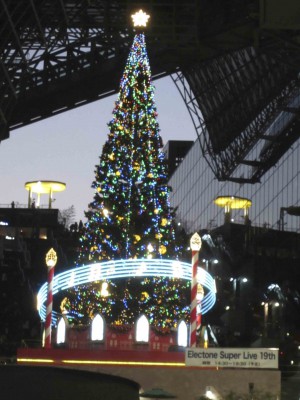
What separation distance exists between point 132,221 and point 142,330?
365 inches

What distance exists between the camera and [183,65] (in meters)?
57.6

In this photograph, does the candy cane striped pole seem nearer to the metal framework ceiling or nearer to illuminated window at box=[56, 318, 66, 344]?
illuminated window at box=[56, 318, 66, 344]

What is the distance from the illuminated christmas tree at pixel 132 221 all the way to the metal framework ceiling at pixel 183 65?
493 centimetres

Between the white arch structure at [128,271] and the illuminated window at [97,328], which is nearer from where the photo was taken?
the illuminated window at [97,328]

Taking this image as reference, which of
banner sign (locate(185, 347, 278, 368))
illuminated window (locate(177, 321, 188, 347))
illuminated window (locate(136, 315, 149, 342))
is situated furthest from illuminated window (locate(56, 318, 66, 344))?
banner sign (locate(185, 347, 278, 368))

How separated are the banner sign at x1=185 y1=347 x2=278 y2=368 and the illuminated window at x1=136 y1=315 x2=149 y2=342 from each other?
220 inches

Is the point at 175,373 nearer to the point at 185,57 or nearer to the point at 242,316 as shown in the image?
the point at 185,57

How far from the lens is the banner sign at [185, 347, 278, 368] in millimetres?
17203

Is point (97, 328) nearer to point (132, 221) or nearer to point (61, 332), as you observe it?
point (61, 332)

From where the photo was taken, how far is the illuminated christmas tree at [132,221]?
3192cm

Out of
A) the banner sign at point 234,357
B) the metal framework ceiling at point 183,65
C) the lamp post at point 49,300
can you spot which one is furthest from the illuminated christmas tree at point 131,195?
the banner sign at point 234,357

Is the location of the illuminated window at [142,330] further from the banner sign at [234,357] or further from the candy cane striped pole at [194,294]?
the banner sign at [234,357]

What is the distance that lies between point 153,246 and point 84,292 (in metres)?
2.58

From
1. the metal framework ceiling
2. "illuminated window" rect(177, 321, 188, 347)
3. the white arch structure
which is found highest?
the metal framework ceiling
